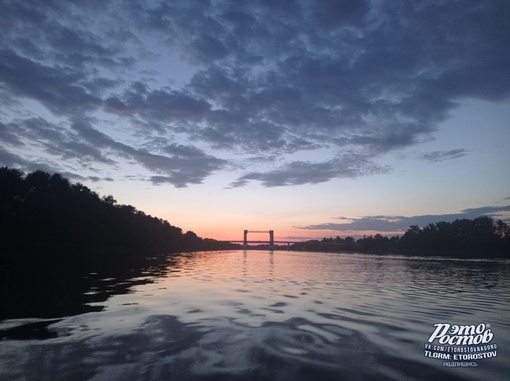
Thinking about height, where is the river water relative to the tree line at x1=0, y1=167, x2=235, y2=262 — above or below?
below

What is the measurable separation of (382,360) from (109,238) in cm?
10610

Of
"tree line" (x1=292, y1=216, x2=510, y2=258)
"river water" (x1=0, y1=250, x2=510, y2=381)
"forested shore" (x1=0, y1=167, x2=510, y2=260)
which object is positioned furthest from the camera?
"tree line" (x1=292, y1=216, x2=510, y2=258)

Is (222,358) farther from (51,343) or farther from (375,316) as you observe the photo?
(375,316)

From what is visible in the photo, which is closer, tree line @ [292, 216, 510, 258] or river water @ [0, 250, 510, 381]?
river water @ [0, 250, 510, 381]

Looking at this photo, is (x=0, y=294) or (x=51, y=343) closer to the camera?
(x=51, y=343)

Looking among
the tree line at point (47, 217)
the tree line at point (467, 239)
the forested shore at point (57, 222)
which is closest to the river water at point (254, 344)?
the forested shore at point (57, 222)

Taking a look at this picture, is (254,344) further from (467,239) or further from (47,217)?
(467,239)

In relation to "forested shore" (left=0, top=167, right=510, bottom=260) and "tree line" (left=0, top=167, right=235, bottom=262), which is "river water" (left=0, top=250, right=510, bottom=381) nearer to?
"forested shore" (left=0, top=167, right=510, bottom=260)

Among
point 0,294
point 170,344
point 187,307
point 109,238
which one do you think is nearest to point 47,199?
point 109,238

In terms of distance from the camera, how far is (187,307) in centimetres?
1409

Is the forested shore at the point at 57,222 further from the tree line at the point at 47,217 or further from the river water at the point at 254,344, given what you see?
the river water at the point at 254,344

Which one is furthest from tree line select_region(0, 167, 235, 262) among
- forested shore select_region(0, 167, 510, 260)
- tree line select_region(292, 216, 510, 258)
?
tree line select_region(292, 216, 510, 258)

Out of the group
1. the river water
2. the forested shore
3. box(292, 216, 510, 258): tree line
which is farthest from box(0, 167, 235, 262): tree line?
box(292, 216, 510, 258): tree line

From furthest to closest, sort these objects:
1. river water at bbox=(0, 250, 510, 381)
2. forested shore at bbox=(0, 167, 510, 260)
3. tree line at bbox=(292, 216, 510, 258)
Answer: tree line at bbox=(292, 216, 510, 258) → forested shore at bbox=(0, 167, 510, 260) → river water at bbox=(0, 250, 510, 381)
